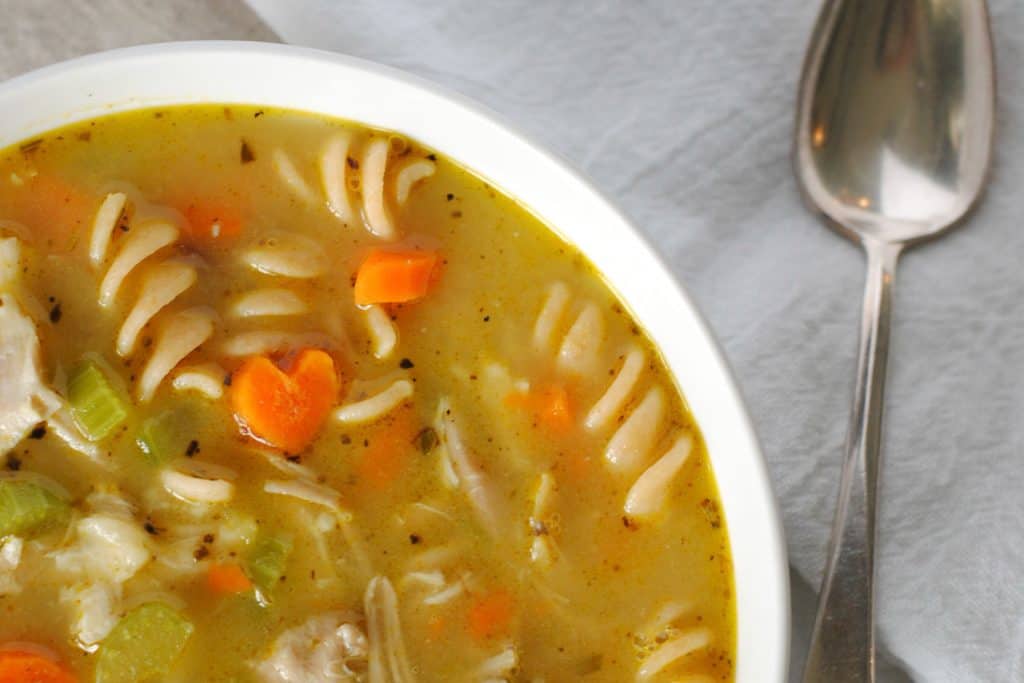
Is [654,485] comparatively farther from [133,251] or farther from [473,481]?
[133,251]

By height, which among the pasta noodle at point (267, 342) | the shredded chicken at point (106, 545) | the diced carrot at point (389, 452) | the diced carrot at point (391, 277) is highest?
the diced carrot at point (391, 277)

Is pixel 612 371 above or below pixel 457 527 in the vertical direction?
above

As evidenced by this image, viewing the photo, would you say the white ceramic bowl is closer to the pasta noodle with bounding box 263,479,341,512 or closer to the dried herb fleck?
the dried herb fleck

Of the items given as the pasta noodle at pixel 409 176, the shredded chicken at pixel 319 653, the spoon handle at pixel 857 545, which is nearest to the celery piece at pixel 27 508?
the shredded chicken at pixel 319 653

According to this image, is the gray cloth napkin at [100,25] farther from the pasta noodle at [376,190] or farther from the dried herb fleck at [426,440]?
the dried herb fleck at [426,440]

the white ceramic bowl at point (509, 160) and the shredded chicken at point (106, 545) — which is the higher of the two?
the white ceramic bowl at point (509, 160)

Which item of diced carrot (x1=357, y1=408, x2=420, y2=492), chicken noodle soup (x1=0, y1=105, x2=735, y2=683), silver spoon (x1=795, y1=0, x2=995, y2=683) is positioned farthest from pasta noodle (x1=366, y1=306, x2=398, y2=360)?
silver spoon (x1=795, y1=0, x2=995, y2=683)

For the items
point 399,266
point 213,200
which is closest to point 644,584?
A: point 399,266

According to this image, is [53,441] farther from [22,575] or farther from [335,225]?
[335,225]
